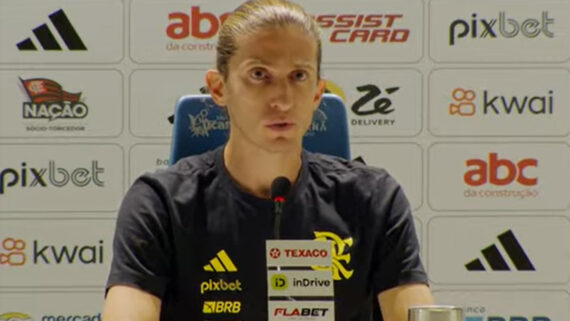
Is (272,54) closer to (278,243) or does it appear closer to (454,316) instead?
(278,243)

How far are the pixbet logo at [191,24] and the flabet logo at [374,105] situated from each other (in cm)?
73

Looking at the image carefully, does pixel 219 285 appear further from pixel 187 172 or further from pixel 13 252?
pixel 13 252

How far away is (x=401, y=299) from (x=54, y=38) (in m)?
2.69

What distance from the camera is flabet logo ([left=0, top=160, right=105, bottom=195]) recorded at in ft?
13.5

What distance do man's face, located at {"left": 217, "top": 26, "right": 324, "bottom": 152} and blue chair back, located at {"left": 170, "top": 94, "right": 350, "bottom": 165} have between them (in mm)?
340

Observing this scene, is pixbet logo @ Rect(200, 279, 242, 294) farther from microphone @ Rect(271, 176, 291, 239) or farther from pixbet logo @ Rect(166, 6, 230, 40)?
pixbet logo @ Rect(166, 6, 230, 40)

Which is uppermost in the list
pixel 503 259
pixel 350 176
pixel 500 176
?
pixel 350 176

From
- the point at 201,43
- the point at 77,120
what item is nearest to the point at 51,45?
the point at 77,120

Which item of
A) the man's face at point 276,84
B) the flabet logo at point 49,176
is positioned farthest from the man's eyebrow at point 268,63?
the flabet logo at point 49,176

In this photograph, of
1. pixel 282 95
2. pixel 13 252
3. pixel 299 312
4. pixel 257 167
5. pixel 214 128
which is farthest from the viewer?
pixel 13 252

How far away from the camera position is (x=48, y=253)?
4.14 metres

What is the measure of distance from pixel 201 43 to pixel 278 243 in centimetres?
246

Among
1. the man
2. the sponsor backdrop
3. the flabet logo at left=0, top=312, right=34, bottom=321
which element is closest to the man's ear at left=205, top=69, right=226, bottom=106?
the man

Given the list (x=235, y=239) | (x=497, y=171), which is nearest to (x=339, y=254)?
(x=235, y=239)
